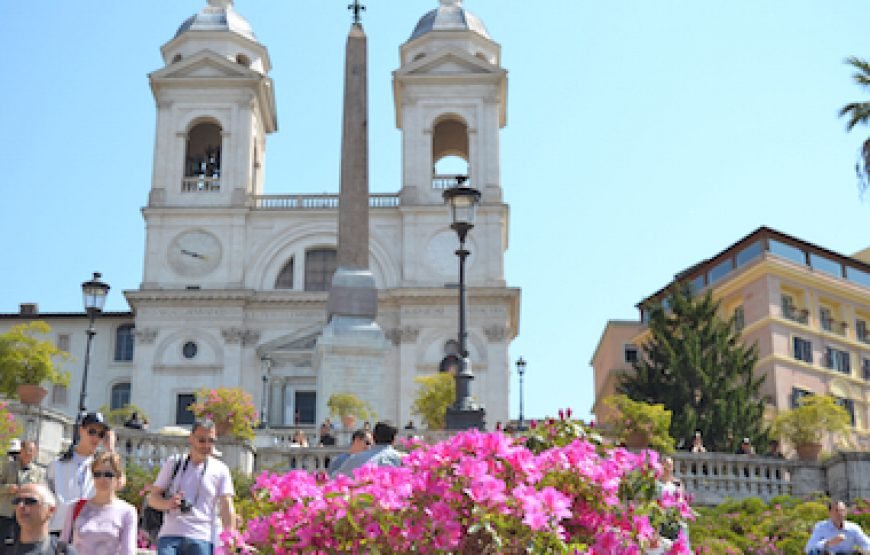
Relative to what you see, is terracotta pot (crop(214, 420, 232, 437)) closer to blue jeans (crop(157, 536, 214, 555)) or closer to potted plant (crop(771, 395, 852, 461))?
potted plant (crop(771, 395, 852, 461))

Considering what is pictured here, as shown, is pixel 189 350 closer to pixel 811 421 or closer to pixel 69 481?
pixel 811 421

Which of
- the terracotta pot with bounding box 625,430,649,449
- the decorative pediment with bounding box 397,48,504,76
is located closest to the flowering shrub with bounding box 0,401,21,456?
the terracotta pot with bounding box 625,430,649,449

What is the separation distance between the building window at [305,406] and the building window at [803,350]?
20833 mm

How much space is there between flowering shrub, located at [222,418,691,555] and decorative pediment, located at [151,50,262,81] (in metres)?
55.2

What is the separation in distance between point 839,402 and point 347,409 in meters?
30.8

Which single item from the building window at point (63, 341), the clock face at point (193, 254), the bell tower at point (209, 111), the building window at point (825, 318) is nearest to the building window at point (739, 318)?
the building window at point (825, 318)

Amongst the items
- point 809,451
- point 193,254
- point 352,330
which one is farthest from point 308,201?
point 809,451

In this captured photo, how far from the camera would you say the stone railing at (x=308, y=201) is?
199 feet

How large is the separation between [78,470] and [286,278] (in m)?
49.6

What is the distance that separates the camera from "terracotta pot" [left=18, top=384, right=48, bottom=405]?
2258 centimetres

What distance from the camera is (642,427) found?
25.6 metres

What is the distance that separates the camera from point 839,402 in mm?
55281

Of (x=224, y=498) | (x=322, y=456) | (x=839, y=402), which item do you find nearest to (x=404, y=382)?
(x=839, y=402)

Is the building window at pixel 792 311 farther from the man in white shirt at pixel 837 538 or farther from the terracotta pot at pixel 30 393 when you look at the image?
the man in white shirt at pixel 837 538
